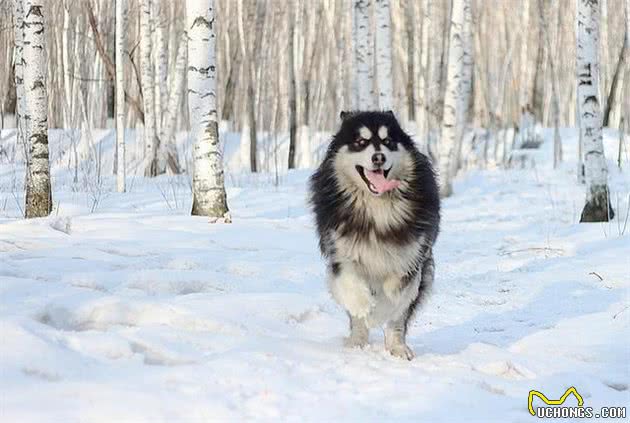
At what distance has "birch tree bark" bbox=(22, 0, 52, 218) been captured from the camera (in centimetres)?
830

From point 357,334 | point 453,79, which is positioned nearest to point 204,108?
point 357,334

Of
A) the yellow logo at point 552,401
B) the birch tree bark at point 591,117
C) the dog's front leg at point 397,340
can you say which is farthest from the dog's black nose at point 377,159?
the birch tree bark at point 591,117

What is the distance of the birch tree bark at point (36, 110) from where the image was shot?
27.2 feet

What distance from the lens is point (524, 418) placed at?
10.2ft

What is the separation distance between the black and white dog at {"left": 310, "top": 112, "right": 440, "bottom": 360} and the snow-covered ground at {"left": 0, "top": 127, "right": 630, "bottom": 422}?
0.91 ft

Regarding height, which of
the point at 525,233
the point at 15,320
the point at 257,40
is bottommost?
the point at 525,233

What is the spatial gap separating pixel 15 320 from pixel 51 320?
0.60 meters

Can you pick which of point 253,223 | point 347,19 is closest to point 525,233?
point 253,223

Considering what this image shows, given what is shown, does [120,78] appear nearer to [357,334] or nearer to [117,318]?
[117,318]

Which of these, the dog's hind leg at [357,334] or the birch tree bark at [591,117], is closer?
the dog's hind leg at [357,334]

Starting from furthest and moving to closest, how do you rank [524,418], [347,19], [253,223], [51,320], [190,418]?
[347,19] → [253,223] → [51,320] → [524,418] → [190,418]

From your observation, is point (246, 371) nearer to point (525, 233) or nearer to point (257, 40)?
point (525, 233)

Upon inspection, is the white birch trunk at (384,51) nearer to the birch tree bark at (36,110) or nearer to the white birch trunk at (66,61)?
the birch tree bark at (36,110)

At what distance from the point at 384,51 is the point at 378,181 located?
1038 cm
